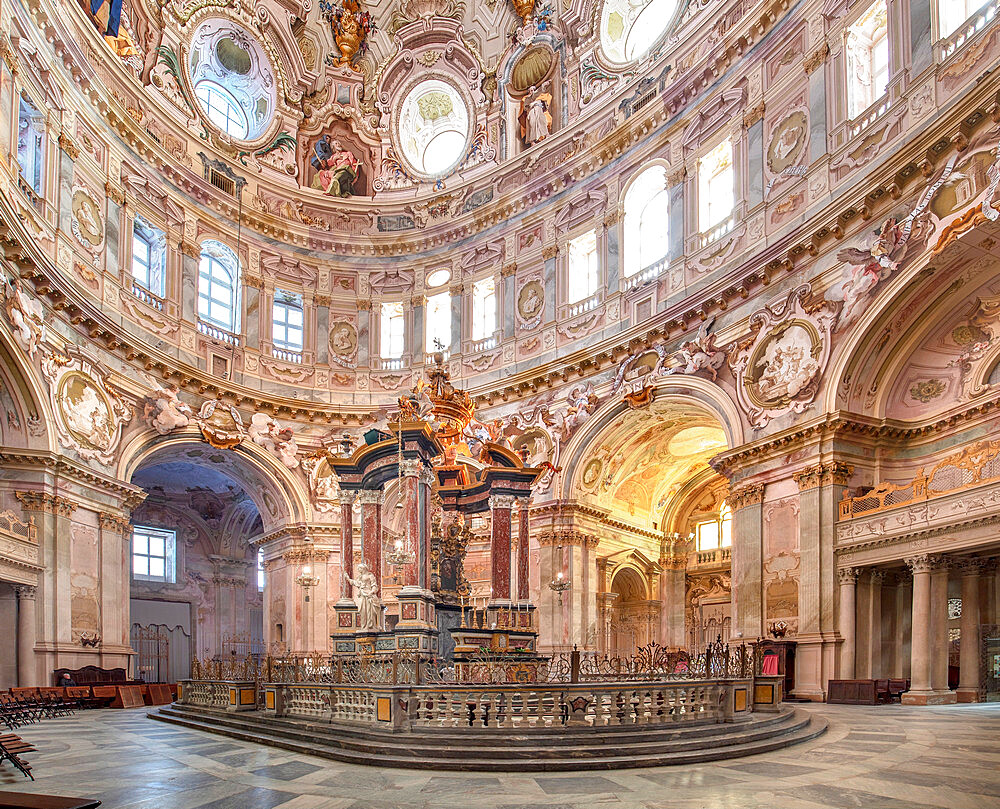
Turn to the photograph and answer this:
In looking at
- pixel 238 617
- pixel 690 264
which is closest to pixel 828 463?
pixel 690 264

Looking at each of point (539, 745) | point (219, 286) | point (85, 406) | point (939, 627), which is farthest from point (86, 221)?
point (939, 627)

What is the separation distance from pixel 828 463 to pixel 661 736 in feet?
31.8

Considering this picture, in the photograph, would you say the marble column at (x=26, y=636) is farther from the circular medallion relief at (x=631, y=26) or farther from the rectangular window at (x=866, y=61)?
the circular medallion relief at (x=631, y=26)

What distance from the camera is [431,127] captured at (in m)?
33.2

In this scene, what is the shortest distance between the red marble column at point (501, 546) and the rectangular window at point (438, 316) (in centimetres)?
1338

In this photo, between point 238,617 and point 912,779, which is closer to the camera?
point 912,779

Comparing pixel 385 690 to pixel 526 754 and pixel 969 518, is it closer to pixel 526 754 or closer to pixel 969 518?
pixel 526 754

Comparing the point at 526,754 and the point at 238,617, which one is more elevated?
the point at 526,754

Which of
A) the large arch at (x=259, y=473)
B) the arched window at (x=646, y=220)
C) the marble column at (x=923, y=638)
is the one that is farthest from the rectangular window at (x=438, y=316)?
the marble column at (x=923, y=638)

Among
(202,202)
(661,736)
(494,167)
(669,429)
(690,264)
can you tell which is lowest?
(661,736)

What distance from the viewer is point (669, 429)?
24.8 m

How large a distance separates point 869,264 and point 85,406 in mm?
19122

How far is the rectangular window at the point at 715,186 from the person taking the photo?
22.0 m

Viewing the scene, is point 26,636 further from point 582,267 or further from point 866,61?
point 866,61
